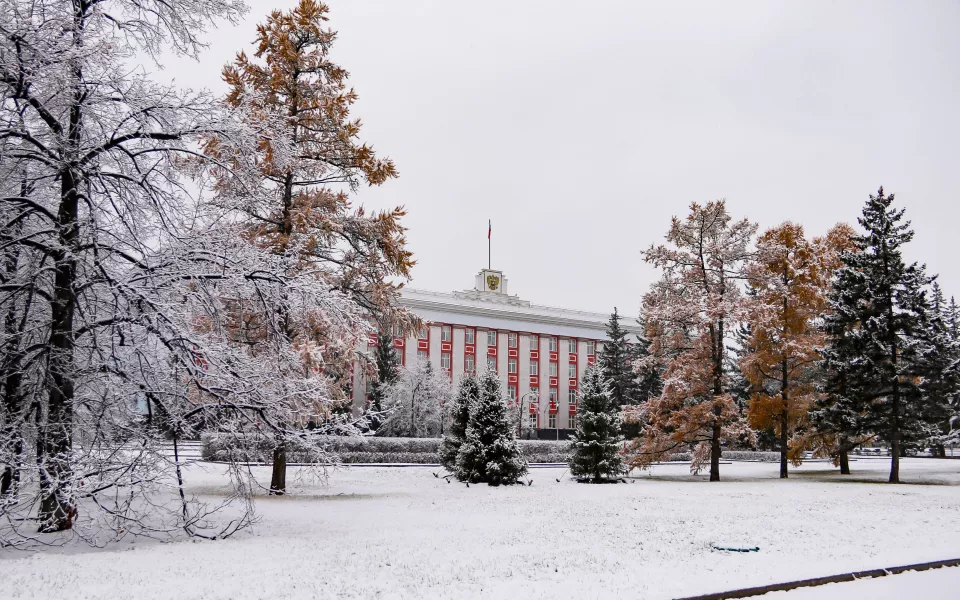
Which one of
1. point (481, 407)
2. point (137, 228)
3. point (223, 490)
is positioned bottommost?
point (223, 490)

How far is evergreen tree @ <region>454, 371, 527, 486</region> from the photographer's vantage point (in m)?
22.5

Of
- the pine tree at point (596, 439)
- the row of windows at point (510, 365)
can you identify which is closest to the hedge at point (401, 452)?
the pine tree at point (596, 439)

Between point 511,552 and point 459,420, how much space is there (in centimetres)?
1654

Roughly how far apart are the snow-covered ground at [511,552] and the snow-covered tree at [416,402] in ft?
141

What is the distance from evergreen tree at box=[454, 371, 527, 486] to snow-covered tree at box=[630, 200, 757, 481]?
6041 millimetres

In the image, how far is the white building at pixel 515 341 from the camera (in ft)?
244

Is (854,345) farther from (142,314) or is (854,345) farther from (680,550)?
(142,314)

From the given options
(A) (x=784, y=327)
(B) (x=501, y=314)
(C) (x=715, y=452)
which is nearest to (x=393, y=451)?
(C) (x=715, y=452)

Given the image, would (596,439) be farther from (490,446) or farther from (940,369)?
(940,369)

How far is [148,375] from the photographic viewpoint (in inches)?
385

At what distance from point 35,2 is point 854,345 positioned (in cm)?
2700

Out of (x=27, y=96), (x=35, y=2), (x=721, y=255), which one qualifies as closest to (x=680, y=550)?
(x=27, y=96)

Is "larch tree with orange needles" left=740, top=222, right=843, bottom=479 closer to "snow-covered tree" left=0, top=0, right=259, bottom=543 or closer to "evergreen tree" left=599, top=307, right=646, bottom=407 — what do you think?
"snow-covered tree" left=0, top=0, right=259, bottom=543

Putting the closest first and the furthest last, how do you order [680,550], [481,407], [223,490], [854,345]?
[680,550]
[223,490]
[481,407]
[854,345]
